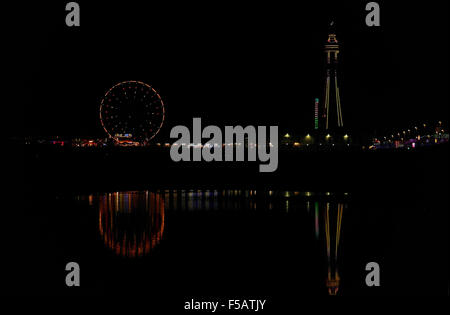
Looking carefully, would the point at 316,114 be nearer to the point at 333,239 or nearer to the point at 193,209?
the point at 193,209

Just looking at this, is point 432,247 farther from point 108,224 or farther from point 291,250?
point 108,224

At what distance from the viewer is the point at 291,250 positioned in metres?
12.6

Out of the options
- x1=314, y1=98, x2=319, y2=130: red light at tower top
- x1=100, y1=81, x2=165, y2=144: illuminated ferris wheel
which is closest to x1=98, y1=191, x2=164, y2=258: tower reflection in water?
x1=100, y1=81, x2=165, y2=144: illuminated ferris wheel

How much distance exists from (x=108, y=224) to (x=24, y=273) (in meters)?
4.66

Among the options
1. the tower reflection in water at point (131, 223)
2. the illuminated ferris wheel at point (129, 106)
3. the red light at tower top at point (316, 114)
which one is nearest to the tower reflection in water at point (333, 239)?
the tower reflection in water at point (131, 223)

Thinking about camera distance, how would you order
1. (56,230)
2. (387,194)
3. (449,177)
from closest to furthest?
(56,230), (387,194), (449,177)

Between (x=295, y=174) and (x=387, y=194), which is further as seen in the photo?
(x=295, y=174)

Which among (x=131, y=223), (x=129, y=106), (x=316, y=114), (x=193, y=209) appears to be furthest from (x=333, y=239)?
A: (x=316, y=114)

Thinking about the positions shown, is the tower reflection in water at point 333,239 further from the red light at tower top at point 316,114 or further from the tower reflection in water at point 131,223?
the red light at tower top at point 316,114

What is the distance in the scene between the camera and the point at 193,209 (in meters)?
18.4

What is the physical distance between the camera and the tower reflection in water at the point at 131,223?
12.7 metres

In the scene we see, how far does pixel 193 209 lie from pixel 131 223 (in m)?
3.42

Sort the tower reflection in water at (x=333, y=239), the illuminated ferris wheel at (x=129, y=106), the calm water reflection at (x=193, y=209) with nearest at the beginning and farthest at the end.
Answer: the tower reflection in water at (x=333, y=239) < the calm water reflection at (x=193, y=209) < the illuminated ferris wheel at (x=129, y=106)
